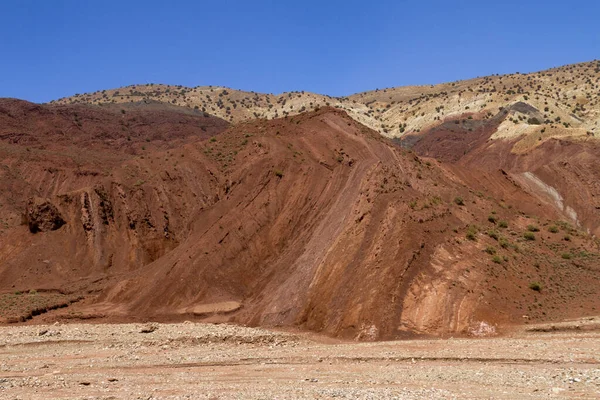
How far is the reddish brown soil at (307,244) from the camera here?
22.3 metres

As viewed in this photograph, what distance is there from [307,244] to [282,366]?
9464mm

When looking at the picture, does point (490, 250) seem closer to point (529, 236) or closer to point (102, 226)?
point (529, 236)

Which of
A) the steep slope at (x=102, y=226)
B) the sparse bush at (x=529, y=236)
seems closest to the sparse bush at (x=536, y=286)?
the sparse bush at (x=529, y=236)

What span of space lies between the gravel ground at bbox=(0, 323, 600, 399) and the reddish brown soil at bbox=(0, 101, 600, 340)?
1923 millimetres

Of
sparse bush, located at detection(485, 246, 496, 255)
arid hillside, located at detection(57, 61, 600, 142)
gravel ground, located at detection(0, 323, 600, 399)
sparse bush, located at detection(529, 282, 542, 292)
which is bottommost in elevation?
gravel ground, located at detection(0, 323, 600, 399)

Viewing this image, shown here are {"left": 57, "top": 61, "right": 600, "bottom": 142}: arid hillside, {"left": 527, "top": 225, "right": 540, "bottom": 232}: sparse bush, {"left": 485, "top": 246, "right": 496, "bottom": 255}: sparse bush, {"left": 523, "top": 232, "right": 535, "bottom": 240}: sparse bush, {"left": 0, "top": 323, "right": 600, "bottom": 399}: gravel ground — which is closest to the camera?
{"left": 0, "top": 323, "right": 600, "bottom": 399}: gravel ground

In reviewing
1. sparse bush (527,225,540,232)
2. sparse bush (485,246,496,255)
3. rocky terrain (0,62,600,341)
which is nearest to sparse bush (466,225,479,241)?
rocky terrain (0,62,600,341)

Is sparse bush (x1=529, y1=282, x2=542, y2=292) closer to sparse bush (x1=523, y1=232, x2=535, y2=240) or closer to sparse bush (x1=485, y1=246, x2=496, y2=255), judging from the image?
sparse bush (x1=485, y1=246, x2=496, y2=255)

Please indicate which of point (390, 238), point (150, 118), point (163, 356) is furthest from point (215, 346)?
point (150, 118)

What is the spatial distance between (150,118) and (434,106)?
42.1 m

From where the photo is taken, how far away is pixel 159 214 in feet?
119

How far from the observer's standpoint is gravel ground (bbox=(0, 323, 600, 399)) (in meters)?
14.7

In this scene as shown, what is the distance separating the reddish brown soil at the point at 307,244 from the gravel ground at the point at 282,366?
6.31 ft

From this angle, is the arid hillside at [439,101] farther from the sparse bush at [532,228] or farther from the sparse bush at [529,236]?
the sparse bush at [529,236]
